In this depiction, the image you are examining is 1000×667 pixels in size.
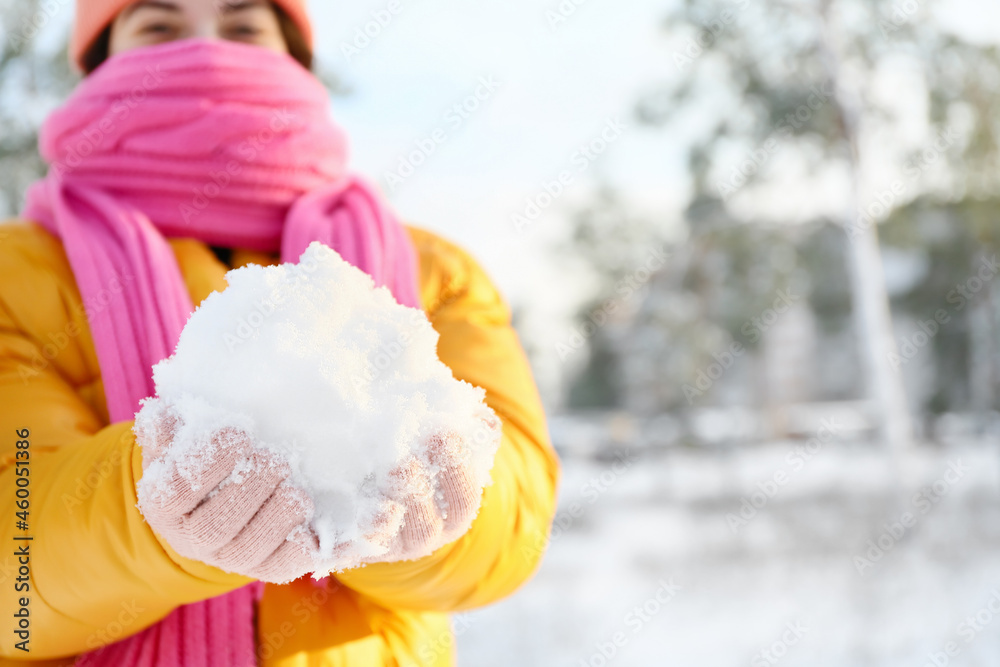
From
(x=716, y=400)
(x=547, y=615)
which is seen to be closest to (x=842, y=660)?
(x=547, y=615)

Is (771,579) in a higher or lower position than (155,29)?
lower

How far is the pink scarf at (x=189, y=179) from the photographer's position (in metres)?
1.20

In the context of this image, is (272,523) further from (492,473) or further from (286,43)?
(286,43)

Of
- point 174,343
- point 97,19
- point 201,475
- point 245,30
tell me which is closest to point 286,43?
point 245,30

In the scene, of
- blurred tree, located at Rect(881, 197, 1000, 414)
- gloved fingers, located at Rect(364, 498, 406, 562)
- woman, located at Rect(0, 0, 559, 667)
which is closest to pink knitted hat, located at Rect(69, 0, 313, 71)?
woman, located at Rect(0, 0, 559, 667)

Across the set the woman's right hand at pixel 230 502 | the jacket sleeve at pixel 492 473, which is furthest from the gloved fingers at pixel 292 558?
the jacket sleeve at pixel 492 473

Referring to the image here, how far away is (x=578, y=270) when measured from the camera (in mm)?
12305

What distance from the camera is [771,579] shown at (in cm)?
614

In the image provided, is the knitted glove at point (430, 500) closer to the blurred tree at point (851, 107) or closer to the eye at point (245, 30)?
the eye at point (245, 30)

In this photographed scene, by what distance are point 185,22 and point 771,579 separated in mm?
6058

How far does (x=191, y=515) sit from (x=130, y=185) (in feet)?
2.76

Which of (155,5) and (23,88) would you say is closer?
(155,5)

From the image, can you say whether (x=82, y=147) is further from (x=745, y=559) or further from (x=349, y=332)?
(x=745, y=559)

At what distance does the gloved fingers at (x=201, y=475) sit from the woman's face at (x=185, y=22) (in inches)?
40.1
